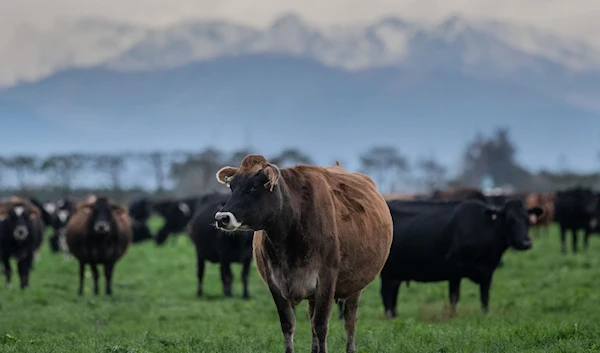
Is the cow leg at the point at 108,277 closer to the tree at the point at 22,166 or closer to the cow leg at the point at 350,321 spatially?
the cow leg at the point at 350,321

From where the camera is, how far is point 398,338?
33.9 ft

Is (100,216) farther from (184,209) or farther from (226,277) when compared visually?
(184,209)

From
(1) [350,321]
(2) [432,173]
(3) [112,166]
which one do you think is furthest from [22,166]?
(1) [350,321]

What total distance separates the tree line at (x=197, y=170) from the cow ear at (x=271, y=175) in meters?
82.0

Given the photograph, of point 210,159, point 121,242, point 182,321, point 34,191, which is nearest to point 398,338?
point 182,321

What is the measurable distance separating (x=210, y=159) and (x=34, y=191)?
2803cm

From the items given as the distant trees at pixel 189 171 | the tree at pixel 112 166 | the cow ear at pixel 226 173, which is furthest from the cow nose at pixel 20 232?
the tree at pixel 112 166

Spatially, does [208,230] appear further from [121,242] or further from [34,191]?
[34,191]

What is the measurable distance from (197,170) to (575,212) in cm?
8895

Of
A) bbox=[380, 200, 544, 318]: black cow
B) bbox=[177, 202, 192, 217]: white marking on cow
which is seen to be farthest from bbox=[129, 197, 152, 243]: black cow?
bbox=[380, 200, 544, 318]: black cow

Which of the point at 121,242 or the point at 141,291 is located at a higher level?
the point at 121,242

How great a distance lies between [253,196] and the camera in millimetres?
8320

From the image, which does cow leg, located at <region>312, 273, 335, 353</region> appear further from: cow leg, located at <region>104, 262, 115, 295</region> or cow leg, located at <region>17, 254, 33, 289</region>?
cow leg, located at <region>17, 254, 33, 289</region>

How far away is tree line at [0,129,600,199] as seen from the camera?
98.3 meters
